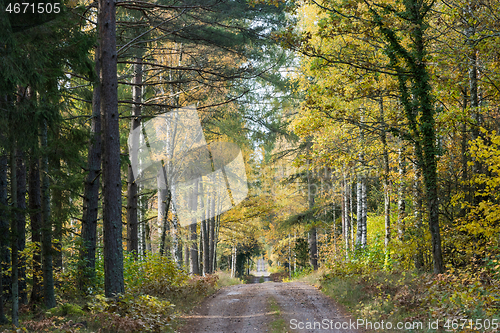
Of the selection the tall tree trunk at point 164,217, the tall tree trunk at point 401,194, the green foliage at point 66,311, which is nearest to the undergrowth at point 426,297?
the tall tree trunk at point 401,194

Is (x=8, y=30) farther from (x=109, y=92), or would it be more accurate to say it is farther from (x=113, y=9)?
(x=113, y=9)

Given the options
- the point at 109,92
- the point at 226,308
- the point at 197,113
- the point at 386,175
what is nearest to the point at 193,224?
the point at 197,113

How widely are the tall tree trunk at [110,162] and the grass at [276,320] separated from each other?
3.53 meters

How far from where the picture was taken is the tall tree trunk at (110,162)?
25.5ft

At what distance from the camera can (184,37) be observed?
9.34 metres

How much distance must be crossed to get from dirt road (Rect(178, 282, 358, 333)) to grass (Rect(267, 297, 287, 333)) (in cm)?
6

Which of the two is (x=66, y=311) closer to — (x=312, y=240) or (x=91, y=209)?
(x=91, y=209)

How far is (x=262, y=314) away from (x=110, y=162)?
18.5 ft

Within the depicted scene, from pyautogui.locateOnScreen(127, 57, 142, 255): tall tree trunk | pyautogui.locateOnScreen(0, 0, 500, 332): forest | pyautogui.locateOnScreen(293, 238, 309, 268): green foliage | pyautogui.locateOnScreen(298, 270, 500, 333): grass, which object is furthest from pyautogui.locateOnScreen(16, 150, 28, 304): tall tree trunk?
pyautogui.locateOnScreen(293, 238, 309, 268): green foliage

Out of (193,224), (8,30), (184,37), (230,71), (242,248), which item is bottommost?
(242,248)

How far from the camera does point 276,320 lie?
8727 mm

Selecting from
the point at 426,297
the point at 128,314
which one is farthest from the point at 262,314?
the point at 426,297

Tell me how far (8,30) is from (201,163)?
542 inches

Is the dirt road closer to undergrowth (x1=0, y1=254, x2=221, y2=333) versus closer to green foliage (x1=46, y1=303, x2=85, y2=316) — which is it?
undergrowth (x1=0, y1=254, x2=221, y2=333)
